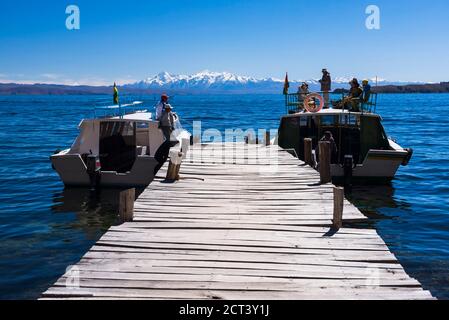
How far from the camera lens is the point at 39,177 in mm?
25562

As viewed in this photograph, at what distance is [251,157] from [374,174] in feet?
17.7

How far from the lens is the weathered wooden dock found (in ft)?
21.7

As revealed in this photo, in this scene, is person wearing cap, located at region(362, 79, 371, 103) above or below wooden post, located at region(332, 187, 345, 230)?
above

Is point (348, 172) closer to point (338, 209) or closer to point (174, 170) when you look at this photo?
point (174, 170)

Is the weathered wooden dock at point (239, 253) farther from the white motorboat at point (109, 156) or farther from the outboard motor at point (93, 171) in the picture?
the outboard motor at point (93, 171)

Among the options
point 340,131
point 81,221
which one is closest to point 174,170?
point 81,221

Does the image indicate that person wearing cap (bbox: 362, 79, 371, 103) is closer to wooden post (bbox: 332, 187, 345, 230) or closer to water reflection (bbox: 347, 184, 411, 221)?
water reflection (bbox: 347, 184, 411, 221)

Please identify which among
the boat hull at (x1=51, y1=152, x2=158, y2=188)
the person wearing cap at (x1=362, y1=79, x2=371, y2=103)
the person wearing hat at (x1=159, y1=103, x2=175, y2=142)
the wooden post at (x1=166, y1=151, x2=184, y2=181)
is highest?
the person wearing cap at (x1=362, y1=79, x2=371, y2=103)

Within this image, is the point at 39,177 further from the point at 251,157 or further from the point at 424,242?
the point at 424,242

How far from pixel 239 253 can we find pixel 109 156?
14.2 meters

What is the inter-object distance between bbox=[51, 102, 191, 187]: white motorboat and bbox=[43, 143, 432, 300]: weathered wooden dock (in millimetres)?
5848

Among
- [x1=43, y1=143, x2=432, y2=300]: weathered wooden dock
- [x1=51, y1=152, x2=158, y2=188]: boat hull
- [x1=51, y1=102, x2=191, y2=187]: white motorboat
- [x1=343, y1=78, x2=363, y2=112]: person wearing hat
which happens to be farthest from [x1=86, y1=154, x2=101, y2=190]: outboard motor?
[x1=343, y1=78, x2=363, y2=112]: person wearing hat
